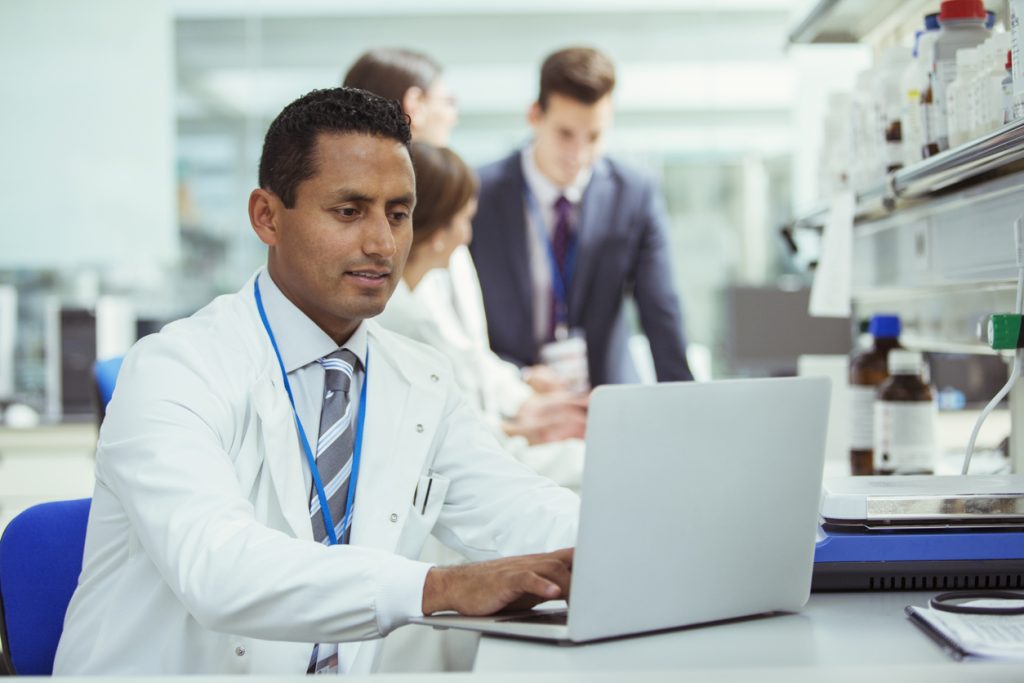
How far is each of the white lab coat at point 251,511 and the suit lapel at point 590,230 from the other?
1502 millimetres

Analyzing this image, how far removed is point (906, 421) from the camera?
5.97 ft

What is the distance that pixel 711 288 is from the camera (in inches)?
216

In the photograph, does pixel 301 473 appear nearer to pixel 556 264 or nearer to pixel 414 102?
pixel 414 102

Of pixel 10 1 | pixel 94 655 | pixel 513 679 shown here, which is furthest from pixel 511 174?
pixel 10 1

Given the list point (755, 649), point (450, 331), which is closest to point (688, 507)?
point (755, 649)

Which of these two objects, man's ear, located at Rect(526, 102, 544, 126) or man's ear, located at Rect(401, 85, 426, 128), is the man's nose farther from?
man's ear, located at Rect(526, 102, 544, 126)

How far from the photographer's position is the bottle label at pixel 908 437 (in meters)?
1.80

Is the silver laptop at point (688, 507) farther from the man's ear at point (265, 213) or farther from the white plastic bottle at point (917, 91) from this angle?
the white plastic bottle at point (917, 91)

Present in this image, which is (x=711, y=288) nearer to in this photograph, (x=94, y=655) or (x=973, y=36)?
(x=973, y=36)

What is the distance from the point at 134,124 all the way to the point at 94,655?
4.28 metres

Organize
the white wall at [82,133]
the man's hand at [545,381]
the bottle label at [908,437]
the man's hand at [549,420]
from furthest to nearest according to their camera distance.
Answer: the white wall at [82,133] < the man's hand at [545,381] < the man's hand at [549,420] < the bottle label at [908,437]

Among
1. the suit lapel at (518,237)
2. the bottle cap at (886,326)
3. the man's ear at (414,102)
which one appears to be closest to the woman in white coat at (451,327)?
the man's ear at (414,102)

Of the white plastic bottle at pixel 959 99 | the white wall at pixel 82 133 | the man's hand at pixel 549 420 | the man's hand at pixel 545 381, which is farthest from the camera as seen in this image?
the white wall at pixel 82 133

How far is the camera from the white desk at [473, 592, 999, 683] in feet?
3.04
